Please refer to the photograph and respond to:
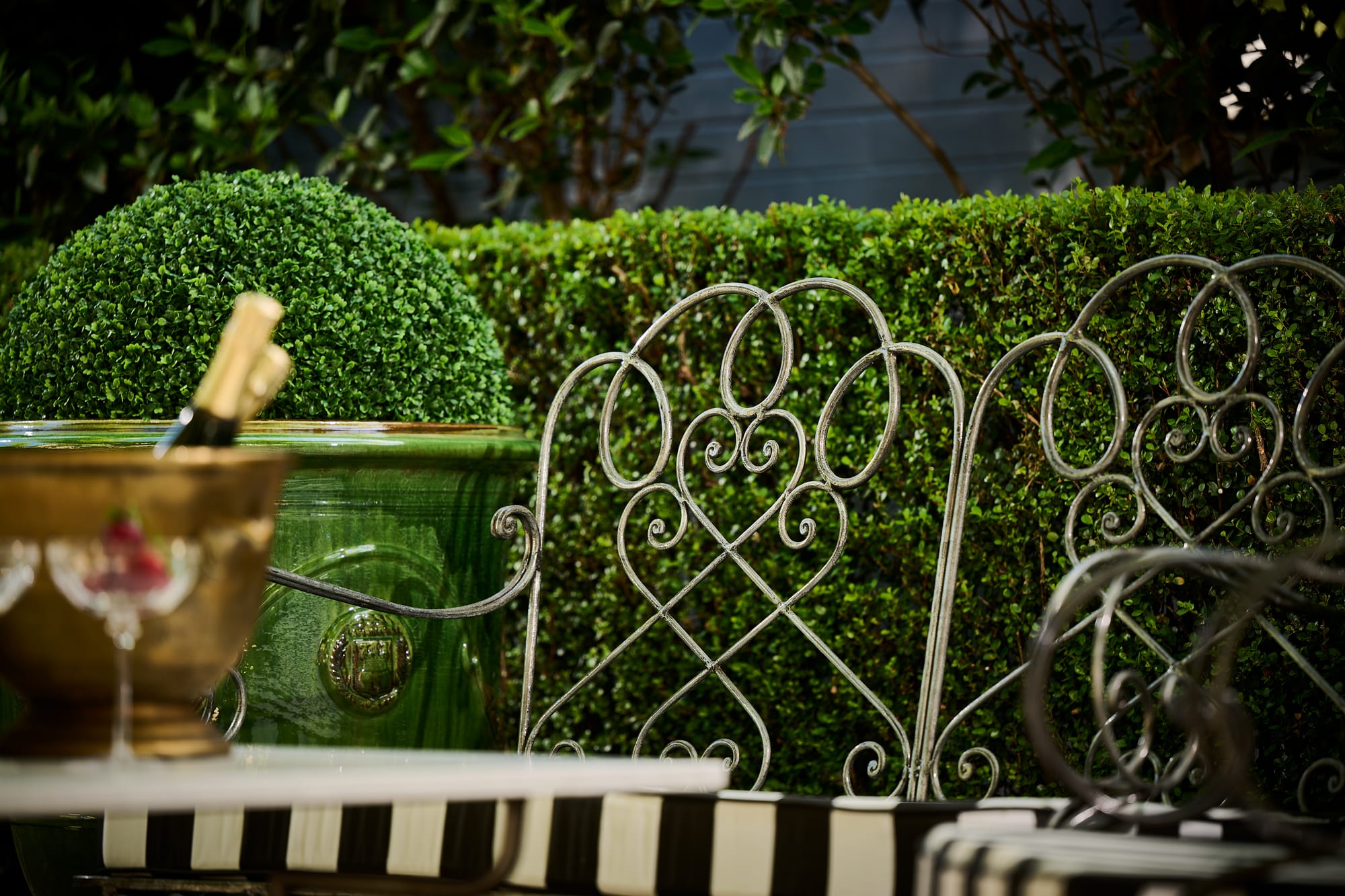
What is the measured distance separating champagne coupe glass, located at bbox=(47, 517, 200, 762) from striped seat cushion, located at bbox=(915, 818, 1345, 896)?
0.82 m

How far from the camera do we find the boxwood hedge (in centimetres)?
236

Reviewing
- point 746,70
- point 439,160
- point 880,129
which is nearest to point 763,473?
point 746,70

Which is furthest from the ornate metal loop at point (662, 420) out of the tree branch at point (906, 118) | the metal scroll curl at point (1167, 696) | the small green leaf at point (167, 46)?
the small green leaf at point (167, 46)

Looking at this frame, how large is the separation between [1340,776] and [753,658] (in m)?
1.24

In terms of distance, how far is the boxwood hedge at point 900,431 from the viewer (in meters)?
2.36

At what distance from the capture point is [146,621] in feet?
4.02

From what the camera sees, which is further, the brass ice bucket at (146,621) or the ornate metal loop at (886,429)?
the ornate metal loop at (886,429)

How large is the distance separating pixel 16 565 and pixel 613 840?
865mm

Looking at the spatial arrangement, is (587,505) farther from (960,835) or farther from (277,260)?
(960,835)

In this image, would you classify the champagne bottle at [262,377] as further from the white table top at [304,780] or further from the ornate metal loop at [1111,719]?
the ornate metal loop at [1111,719]

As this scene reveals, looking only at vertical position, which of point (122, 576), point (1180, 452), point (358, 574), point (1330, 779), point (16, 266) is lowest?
point (1330, 779)

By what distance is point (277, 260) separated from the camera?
2531 mm

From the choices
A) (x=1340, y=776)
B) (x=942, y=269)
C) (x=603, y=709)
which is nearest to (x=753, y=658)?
(x=603, y=709)

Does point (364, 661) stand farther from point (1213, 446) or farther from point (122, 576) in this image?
point (1213, 446)
